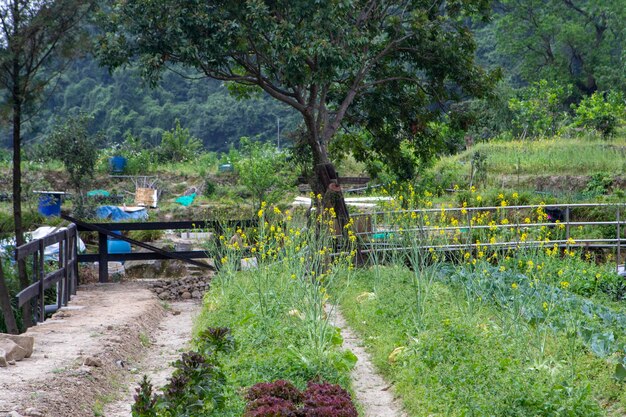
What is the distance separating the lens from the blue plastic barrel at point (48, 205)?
80.2 ft

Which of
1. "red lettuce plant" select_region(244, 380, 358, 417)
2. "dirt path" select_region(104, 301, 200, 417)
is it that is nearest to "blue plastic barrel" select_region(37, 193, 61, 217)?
"dirt path" select_region(104, 301, 200, 417)

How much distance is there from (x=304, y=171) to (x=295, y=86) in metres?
1.98

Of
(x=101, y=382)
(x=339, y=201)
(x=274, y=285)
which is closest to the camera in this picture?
(x=101, y=382)

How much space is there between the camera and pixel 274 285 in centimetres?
977

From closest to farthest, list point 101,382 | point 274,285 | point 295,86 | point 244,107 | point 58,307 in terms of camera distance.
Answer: point 101,382, point 274,285, point 58,307, point 295,86, point 244,107

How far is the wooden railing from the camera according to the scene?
10.5 meters

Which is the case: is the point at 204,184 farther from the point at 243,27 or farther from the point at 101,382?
the point at 101,382

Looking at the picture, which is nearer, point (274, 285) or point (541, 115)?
point (274, 285)

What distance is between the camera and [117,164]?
37.2m

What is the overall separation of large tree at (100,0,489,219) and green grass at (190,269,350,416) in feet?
18.7

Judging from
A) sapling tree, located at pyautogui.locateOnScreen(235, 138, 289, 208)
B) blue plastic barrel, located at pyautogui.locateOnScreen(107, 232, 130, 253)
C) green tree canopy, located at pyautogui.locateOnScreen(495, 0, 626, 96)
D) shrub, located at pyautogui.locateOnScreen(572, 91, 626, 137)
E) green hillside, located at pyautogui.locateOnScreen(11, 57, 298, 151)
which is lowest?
blue plastic barrel, located at pyautogui.locateOnScreen(107, 232, 130, 253)

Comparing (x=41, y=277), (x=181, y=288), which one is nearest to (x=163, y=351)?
(x=41, y=277)

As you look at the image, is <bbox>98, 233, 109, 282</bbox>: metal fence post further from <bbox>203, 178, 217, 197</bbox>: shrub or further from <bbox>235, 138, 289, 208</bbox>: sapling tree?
<bbox>203, 178, 217, 197</bbox>: shrub

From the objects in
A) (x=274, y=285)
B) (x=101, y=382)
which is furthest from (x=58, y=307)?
(x=101, y=382)
